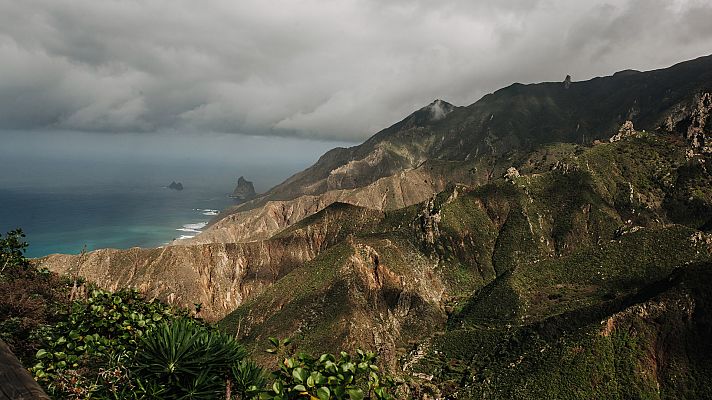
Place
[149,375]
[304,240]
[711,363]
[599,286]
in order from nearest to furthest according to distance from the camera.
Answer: [149,375], [711,363], [599,286], [304,240]

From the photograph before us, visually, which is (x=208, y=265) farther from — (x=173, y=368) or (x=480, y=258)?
(x=173, y=368)

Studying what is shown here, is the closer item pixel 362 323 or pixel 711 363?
pixel 711 363

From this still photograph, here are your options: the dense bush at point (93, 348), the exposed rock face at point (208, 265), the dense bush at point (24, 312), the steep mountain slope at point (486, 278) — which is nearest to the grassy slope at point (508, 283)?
the steep mountain slope at point (486, 278)

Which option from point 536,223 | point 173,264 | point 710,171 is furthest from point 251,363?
point 710,171

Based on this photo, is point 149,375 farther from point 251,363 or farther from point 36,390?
point 36,390

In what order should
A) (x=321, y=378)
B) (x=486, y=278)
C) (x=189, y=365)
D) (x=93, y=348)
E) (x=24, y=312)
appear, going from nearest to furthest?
(x=321, y=378)
(x=189, y=365)
(x=93, y=348)
(x=24, y=312)
(x=486, y=278)

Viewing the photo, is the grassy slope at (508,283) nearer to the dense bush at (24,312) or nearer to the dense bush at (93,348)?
the dense bush at (24,312)

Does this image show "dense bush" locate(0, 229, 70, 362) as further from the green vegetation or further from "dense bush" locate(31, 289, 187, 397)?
the green vegetation

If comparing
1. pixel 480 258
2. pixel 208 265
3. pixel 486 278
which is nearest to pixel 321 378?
pixel 208 265

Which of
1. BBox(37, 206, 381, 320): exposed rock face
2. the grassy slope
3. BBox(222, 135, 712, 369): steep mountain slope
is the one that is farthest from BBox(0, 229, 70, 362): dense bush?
BBox(37, 206, 381, 320): exposed rock face

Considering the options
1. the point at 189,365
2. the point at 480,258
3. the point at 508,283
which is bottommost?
the point at 480,258

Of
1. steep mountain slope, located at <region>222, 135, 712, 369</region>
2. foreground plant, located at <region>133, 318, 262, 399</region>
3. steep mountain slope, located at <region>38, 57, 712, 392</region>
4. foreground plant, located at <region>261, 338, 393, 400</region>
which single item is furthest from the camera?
steep mountain slope, located at <region>222, 135, 712, 369</region>
